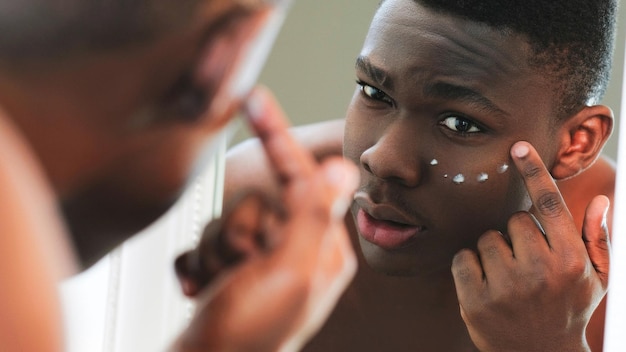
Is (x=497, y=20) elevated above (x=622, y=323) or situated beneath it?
elevated above

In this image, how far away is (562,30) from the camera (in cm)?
75

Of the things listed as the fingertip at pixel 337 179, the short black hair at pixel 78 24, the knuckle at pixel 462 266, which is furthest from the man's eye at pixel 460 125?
the short black hair at pixel 78 24

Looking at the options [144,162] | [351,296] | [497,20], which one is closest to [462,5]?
[497,20]

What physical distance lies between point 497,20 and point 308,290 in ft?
1.15

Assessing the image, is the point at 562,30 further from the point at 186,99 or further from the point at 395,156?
the point at 186,99

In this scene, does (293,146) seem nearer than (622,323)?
Yes

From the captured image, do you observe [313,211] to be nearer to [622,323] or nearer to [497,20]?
[497,20]

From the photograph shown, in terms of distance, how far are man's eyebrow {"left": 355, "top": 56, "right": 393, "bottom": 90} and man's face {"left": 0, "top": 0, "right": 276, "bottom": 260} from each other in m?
0.28

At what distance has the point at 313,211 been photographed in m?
0.50

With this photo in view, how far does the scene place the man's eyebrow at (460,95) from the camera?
746mm

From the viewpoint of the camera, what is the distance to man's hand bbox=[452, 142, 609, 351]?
776mm

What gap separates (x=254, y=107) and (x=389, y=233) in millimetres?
271

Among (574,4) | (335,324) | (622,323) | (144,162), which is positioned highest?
(144,162)

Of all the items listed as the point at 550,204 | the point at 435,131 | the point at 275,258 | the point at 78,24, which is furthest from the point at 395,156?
the point at 78,24
